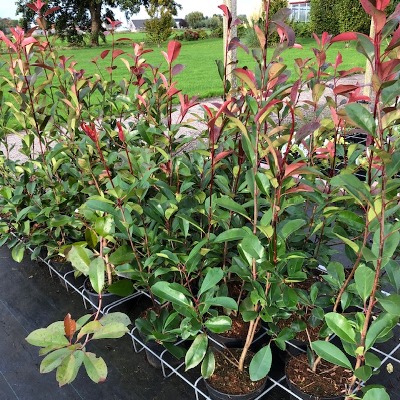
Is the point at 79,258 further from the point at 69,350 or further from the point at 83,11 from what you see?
the point at 83,11

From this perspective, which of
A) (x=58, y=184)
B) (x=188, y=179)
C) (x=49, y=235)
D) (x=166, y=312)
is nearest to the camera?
(x=166, y=312)

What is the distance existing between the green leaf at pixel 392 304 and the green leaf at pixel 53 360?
0.77 m

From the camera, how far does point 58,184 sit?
205 cm

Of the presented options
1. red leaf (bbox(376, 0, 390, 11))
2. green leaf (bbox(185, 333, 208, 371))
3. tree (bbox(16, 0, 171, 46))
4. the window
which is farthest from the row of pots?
the window

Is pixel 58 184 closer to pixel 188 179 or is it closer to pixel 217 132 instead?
pixel 188 179

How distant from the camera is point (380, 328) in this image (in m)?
1.12

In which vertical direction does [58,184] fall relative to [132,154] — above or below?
below

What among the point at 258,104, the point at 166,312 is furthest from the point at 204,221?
the point at 258,104

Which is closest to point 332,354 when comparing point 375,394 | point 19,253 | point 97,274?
point 375,394

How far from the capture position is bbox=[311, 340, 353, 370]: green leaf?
1.11 meters

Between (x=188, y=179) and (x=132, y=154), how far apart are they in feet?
0.90

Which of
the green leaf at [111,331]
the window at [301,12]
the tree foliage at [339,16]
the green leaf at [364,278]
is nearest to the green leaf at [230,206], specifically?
the green leaf at [364,278]

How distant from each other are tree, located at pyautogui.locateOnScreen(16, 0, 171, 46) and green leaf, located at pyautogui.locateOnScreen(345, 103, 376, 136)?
2446cm

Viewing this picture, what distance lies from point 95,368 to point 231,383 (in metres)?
0.63
